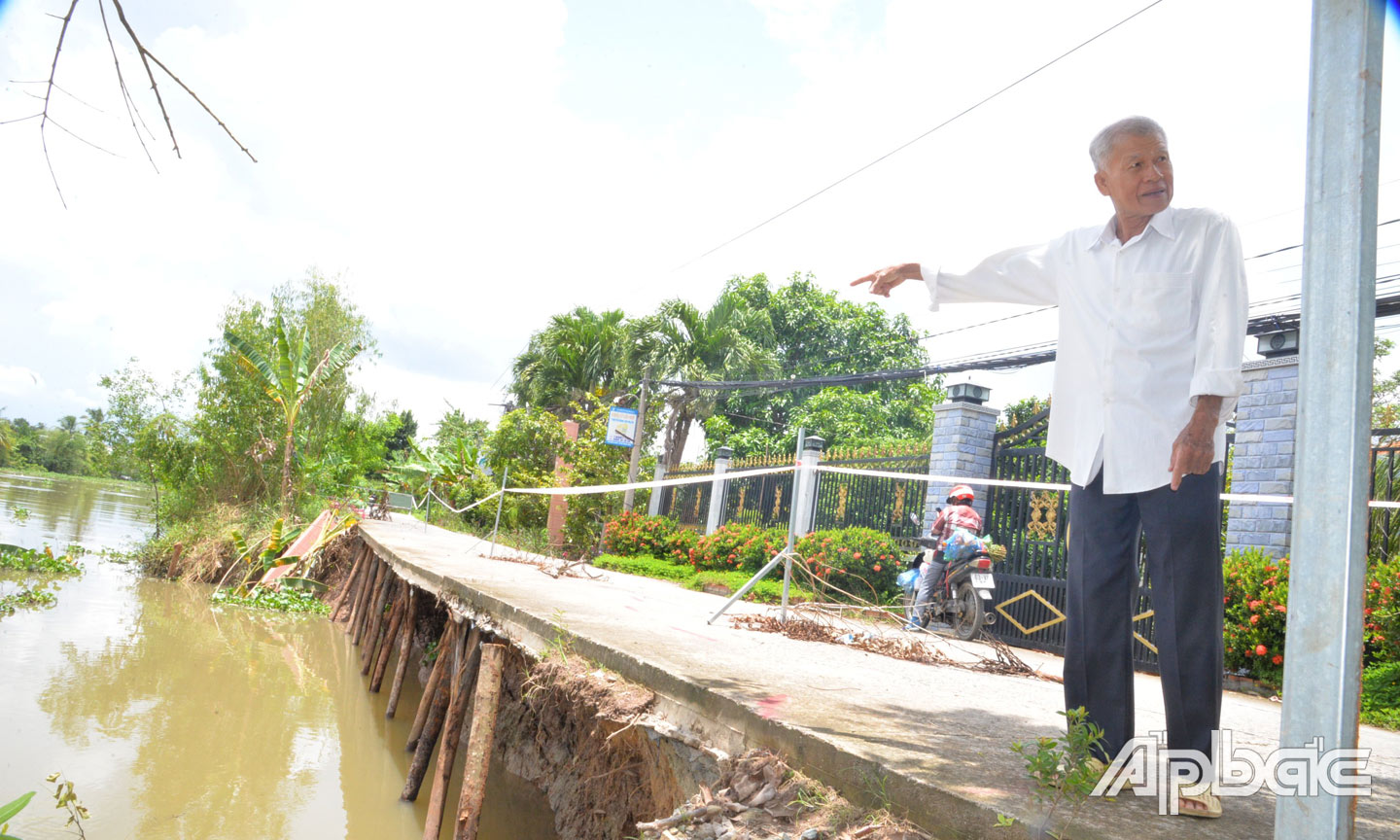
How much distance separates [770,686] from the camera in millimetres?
3092

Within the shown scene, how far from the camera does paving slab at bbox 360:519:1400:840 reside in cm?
185

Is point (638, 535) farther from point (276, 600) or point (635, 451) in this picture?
point (276, 600)

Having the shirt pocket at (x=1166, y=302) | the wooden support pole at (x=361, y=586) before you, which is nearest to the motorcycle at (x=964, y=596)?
the shirt pocket at (x=1166, y=302)

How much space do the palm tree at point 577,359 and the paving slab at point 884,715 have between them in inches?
803

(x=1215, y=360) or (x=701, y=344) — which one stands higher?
(x=701, y=344)

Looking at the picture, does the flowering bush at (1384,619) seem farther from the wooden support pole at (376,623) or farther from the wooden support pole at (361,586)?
the wooden support pole at (361,586)

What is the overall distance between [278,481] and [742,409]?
15.2m

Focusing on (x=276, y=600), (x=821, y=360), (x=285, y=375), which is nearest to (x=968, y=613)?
(x=276, y=600)

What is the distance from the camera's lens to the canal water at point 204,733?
4.90 meters

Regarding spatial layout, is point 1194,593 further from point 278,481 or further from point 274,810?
point 278,481

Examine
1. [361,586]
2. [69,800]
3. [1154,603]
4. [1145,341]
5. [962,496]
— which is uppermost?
[1145,341]

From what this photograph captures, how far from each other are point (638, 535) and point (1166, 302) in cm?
1445

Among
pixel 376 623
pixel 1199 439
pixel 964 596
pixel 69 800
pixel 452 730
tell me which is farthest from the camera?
pixel 376 623

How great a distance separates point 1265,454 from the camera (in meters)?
6.60
